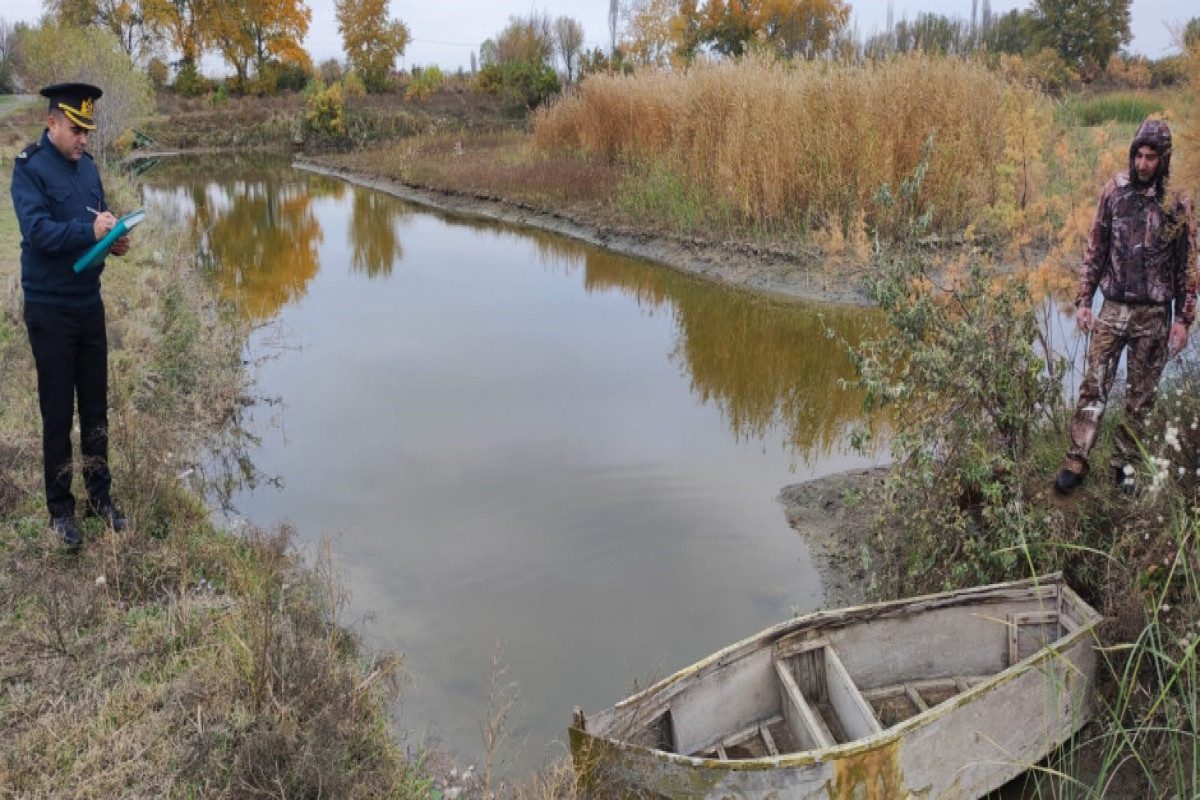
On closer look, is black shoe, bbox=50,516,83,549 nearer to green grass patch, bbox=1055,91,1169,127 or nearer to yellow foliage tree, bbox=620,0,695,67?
green grass patch, bbox=1055,91,1169,127

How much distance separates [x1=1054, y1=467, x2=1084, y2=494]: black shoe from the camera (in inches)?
204

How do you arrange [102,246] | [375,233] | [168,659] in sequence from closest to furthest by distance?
1. [168,659]
2. [102,246]
3. [375,233]

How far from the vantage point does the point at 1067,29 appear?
36594 millimetres

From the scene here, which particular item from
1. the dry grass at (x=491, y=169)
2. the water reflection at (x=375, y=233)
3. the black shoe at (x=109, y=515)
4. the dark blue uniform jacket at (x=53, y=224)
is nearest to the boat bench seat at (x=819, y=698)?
the black shoe at (x=109, y=515)

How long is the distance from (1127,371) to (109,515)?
5375 millimetres

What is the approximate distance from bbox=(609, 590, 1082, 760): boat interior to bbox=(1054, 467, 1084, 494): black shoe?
2.72 feet

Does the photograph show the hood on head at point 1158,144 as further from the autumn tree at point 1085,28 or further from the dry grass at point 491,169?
the autumn tree at point 1085,28

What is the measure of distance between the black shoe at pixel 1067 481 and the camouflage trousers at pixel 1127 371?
0.03 m

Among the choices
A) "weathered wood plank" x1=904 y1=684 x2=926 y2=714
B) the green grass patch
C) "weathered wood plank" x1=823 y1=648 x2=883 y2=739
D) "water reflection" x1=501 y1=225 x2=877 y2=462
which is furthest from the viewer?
the green grass patch

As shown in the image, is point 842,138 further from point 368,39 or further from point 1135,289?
point 368,39

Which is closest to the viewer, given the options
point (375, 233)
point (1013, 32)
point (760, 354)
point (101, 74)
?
point (760, 354)

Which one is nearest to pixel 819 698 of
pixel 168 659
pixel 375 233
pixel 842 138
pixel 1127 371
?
pixel 1127 371

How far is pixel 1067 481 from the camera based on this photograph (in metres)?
5.19

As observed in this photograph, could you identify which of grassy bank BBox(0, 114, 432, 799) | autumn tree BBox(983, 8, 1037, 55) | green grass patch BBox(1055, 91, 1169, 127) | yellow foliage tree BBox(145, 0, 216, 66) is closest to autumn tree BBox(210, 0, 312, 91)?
yellow foliage tree BBox(145, 0, 216, 66)
